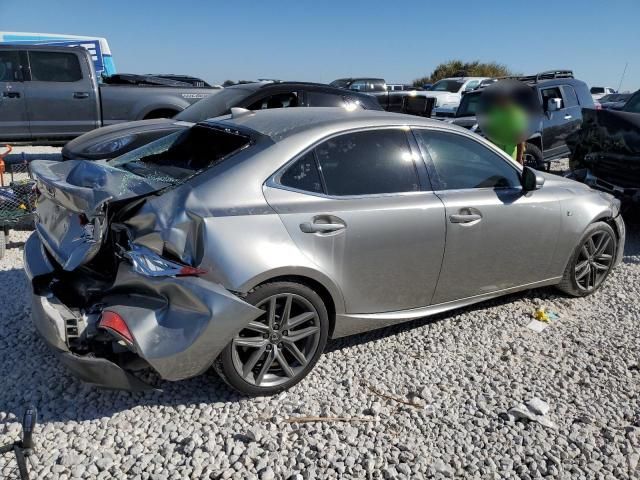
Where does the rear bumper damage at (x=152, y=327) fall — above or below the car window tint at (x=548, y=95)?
below

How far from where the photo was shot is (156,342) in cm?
269


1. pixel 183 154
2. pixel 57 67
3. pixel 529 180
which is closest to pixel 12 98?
pixel 57 67

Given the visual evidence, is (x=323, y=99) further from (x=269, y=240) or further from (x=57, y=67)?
(x=57, y=67)

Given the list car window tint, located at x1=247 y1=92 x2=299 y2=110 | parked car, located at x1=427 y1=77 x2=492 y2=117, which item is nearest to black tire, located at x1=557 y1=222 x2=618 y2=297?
car window tint, located at x1=247 y1=92 x2=299 y2=110

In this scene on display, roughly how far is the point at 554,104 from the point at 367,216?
7.98 metres

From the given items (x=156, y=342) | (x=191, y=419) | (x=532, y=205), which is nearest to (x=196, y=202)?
(x=156, y=342)

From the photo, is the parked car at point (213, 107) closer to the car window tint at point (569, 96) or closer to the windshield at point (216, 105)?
the windshield at point (216, 105)

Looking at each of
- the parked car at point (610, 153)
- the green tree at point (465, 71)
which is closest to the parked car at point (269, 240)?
the parked car at point (610, 153)

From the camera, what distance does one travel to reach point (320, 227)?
3094 mm

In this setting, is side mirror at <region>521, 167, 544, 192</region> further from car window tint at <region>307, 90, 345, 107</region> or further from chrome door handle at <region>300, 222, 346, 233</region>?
car window tint at <region>307, 90, 345, 107</region>

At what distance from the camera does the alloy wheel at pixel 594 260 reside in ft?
15.1

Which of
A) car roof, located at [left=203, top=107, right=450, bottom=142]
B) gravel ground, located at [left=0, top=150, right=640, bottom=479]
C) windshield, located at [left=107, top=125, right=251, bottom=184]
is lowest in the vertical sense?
gravel ground, located at [left=0, top=150, right=640, bottom=479]

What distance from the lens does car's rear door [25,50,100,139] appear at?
943 cm

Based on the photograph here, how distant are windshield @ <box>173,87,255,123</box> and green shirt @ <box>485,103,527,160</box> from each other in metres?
3.05
